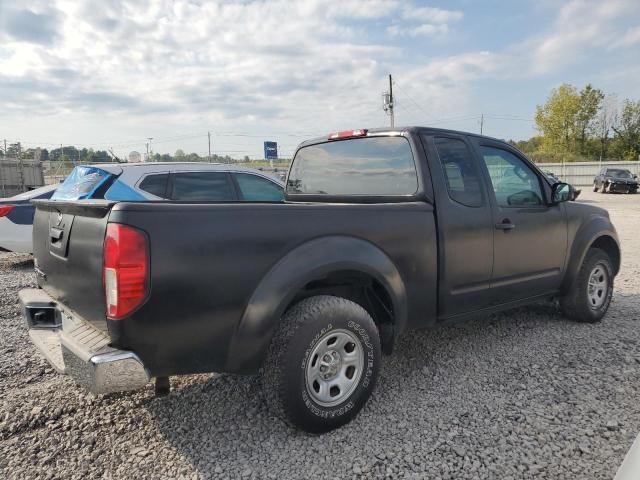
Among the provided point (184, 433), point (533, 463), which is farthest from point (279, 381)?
point (533, 463)

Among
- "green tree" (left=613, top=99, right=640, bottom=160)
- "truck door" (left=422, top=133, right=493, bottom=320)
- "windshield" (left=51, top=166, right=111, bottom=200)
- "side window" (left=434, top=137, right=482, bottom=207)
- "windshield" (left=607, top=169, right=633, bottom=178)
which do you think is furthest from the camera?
"green tree" (left=613, top=99, right=640, bottom=160)

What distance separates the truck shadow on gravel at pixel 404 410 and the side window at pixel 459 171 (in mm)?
1303

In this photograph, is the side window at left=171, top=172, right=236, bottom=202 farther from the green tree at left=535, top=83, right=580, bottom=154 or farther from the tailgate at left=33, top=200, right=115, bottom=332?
the green tree at left=535, top=83, right=580, bottom=154

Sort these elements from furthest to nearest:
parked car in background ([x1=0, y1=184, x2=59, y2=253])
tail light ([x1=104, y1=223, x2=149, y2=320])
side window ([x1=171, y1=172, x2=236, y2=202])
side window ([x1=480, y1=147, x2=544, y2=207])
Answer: parked car in background ([x1=0, y1=184, x2=59, y2=253]) → side window ([x1=171, y1=172, x2=236, y2=202]) → side window ([x1=480, y1=147, x2=544, y2=207]) → tail light ([x1=104, y1=223, x2=149, y2=320])

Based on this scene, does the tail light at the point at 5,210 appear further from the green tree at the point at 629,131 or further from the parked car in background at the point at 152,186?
the green tree at the point at 629,131

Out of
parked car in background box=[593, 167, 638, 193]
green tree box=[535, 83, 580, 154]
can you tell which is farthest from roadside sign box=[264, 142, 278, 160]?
green tree box=[535, 83, 580, 154]

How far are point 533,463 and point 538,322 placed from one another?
2.50 m

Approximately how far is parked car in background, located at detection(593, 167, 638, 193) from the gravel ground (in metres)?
25.6

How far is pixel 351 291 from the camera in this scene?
10.1 ft

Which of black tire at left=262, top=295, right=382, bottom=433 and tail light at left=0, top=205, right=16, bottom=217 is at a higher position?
tail light at left=0, top=205, right=16, bottom=217

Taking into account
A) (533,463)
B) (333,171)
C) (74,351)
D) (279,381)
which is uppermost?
(333,171)

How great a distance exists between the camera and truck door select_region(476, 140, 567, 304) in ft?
12.1

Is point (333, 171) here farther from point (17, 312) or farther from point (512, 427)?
point (17, 312)

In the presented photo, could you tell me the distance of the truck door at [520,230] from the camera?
3686 mm
